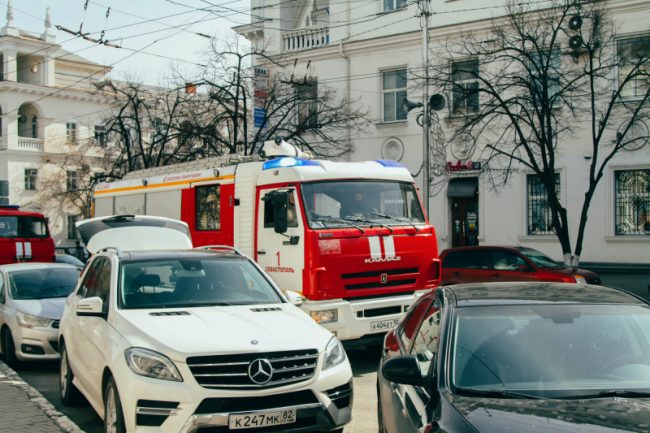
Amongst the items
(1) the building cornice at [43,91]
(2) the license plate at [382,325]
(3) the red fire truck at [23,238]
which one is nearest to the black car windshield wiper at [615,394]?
(2) the license plate at [382,325]

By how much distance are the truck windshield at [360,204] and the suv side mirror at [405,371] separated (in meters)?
5.93

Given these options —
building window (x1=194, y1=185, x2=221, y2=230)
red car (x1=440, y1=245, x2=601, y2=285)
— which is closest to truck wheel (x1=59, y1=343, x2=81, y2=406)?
building window (x1=194, y1=185, x2=221, y2=230)

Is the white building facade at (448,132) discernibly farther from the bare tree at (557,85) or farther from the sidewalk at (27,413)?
the sidewalk at (27,413)

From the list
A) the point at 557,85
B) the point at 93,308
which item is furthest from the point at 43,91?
the point at 93,308

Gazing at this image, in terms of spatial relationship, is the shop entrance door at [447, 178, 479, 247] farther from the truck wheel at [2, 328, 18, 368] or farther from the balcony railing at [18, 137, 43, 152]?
the balcony railing at [18, 137, 43, 152]

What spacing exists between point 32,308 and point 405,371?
8.35 metres

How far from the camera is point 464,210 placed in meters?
26.0

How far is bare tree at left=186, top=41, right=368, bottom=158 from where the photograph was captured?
25.0 meters

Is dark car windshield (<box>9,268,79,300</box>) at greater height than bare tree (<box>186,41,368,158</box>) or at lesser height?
lesser

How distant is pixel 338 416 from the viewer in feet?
19.2

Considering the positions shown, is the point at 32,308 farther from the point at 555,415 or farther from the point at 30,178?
the point at 30,178

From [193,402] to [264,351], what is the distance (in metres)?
0.66

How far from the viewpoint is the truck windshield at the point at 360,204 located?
1057 cm

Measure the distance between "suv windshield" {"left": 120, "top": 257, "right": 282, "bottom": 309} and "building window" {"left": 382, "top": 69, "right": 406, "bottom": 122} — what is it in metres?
20.7
